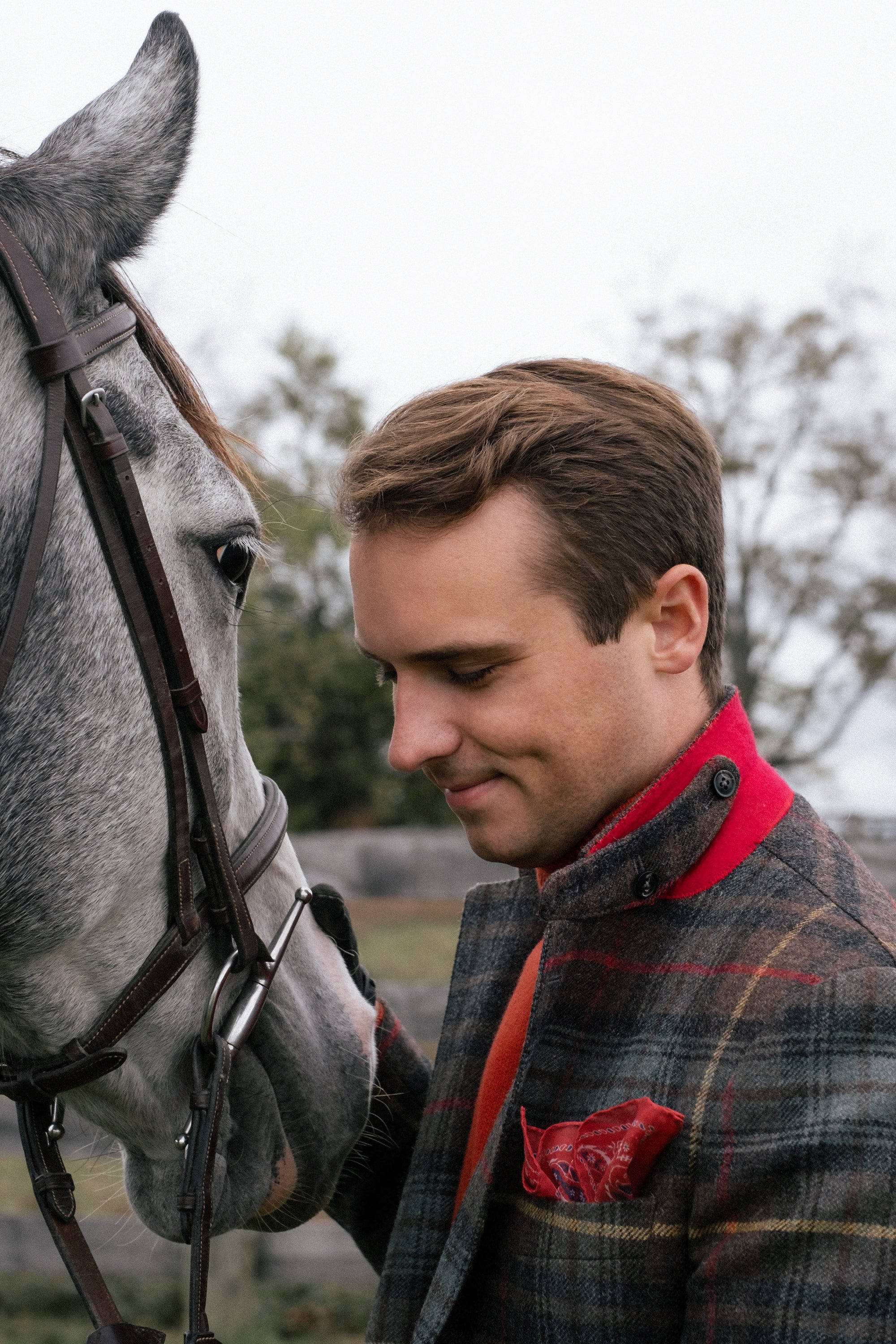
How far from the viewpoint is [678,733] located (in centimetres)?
151

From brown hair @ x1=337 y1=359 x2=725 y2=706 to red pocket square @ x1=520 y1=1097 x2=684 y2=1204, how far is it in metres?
0.54

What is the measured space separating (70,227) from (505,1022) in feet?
3.95

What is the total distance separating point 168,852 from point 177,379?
0.71 m

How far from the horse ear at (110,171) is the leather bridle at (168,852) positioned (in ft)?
0.17

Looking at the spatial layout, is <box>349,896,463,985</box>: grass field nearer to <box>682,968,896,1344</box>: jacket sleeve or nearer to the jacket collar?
the jacket collar

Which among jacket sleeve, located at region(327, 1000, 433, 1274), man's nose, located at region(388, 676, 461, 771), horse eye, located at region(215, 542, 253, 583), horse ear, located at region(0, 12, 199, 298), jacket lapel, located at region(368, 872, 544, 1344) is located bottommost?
jacket sleeve, located at region(327, 1000, 433, 1274)

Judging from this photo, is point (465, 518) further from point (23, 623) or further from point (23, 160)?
point (23, 160)

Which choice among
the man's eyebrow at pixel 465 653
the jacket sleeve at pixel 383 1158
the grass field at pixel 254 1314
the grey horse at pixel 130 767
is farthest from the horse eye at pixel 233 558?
the grass field at pixel 254 1314

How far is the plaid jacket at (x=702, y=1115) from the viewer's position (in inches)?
44.9

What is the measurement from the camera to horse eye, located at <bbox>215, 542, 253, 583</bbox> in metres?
1.67

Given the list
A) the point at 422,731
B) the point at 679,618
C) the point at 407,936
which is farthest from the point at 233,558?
the point at 407,936

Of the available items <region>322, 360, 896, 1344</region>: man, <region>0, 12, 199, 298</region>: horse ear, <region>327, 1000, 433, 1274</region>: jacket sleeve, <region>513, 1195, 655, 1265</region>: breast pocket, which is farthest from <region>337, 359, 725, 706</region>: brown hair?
<region>327, 1000, 433, 1274</region>: jacket sleeve

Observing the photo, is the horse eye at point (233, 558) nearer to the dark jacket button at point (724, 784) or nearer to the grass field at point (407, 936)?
the dark jacket button at point (724, 784)

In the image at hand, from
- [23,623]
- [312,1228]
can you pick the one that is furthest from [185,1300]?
[23,623]
